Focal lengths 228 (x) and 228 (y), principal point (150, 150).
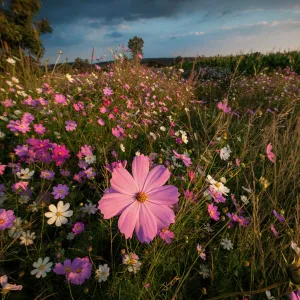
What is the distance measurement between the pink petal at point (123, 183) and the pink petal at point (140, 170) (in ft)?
0.05

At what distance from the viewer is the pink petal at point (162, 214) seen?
626 millimetres

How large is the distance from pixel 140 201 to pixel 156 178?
3.5 inches

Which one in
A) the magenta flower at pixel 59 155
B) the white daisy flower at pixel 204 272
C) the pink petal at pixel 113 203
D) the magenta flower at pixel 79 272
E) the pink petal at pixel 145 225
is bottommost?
→ the white daisy flower at pixel 204 272

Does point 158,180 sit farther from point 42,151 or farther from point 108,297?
point 42,151

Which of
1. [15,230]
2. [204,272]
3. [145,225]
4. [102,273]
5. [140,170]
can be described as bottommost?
[204,272]

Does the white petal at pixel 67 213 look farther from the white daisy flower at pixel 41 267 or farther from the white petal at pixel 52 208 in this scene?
the white daisy flower at pixel 41 267

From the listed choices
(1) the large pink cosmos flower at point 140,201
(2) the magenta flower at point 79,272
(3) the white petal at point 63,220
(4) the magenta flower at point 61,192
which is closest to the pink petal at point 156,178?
(1) the large pink cosmos flower at point 140,201

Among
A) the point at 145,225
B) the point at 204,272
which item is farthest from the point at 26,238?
the point at 204,272

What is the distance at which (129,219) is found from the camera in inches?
24.7

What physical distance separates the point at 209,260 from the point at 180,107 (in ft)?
8.28

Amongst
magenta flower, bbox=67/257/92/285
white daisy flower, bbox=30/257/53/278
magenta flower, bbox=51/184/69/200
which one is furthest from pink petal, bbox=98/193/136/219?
magenta flower, bbox=51/184/69/200

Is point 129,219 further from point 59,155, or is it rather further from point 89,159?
point 89,159

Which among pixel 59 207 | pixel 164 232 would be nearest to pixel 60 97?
pixel 59 207

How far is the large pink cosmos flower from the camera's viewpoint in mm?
607
